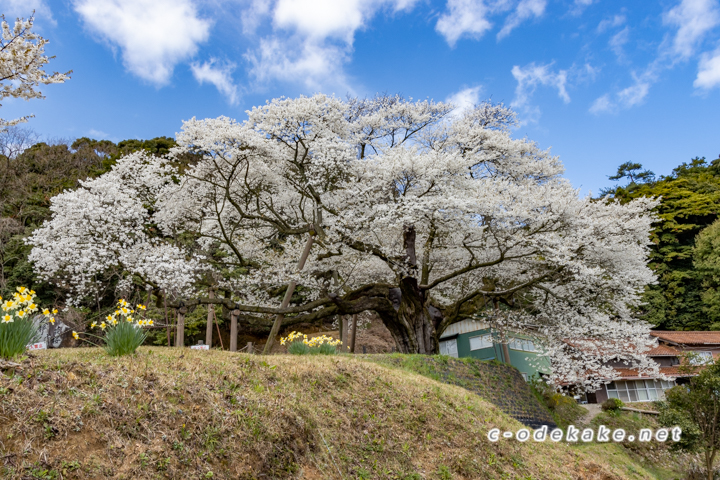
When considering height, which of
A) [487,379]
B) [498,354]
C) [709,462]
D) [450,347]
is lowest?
[709,462]

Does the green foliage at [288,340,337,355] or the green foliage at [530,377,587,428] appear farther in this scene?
the green foliage at [530,377,587,428]

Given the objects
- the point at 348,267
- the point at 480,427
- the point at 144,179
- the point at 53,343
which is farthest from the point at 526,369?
the point at 53,343

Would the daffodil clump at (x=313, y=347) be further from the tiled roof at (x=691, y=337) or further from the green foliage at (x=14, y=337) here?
the tiled roof at (x=691, y=337)

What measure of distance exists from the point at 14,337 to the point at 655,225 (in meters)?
41.0

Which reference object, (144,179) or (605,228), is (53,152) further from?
(605,228)

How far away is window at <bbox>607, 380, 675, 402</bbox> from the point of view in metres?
26.7

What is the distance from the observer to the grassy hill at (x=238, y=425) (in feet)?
12.2

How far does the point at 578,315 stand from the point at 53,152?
34.3 m

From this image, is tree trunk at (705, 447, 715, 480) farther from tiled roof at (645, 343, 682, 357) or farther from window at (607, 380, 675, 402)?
window at (607, 380, 675, 402)

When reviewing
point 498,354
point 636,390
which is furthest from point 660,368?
point 498,354

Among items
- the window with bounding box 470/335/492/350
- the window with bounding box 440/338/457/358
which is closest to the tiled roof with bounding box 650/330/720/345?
the window with bounding box 470/335/492/350

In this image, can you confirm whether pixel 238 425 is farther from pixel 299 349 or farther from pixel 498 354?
pixel 498 354

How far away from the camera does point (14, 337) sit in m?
4.43

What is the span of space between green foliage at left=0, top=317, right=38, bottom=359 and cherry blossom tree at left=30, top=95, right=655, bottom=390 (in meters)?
7.73
